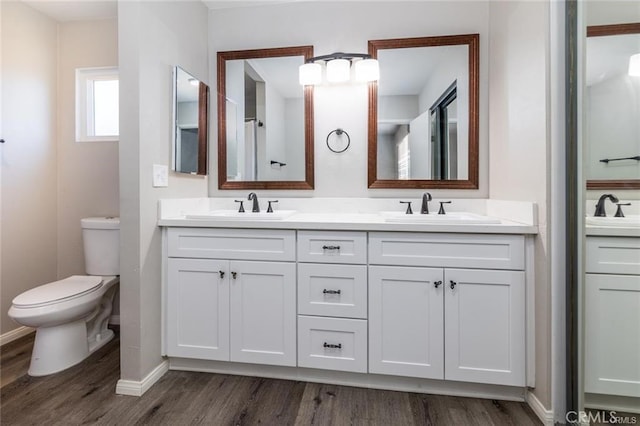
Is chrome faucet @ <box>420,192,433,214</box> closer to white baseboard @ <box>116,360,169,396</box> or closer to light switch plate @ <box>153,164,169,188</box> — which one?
light switch plate @ <box>153,164,169,188</box>

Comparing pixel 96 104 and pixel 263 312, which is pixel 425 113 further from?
pixel 96 104

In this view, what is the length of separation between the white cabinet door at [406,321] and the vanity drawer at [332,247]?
0.11 m

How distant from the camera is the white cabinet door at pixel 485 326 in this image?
4.90ft

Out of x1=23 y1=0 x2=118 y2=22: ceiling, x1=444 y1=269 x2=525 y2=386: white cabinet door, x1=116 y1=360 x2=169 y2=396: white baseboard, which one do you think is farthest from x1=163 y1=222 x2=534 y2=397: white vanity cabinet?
x1=23 y1=0 x2=118 y2=22: ceiling

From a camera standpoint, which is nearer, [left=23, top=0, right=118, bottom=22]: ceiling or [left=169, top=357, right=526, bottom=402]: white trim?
[left=169, top=357, right=526, bottom=402]: white trim

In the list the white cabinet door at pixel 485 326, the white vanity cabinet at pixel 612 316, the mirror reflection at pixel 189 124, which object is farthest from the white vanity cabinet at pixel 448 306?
the mirror reflection at pixel 189 124

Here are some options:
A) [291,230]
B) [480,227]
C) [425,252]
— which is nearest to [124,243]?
[291,230]

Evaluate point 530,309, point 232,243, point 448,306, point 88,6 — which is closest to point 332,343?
point 448,306

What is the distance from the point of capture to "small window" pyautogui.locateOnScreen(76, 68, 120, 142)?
2393mm

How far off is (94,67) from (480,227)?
2812 millimetres

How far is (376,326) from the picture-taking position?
5.22ft

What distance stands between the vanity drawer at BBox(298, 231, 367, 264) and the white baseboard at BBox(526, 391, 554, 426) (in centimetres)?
99

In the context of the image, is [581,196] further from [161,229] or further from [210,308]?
[161,229]

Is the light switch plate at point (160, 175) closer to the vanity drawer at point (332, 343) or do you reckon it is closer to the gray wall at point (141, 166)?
the gray wall at point (141, 166)
